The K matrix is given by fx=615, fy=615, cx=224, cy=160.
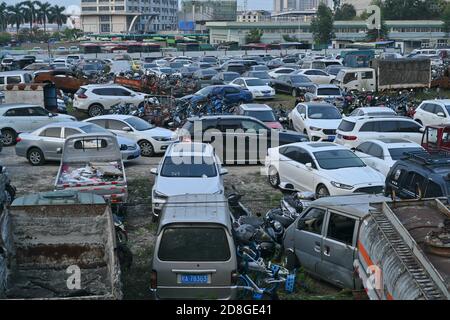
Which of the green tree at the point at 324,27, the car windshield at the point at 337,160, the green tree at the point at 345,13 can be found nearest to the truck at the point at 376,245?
the car windshield at the point at 337,160

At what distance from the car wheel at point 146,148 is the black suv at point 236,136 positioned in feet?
4.62

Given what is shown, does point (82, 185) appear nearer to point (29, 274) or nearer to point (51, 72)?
point (29, 274)

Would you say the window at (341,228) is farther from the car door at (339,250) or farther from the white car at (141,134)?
the white car at (141,134)

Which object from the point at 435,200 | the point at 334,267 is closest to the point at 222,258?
the point at 334,267

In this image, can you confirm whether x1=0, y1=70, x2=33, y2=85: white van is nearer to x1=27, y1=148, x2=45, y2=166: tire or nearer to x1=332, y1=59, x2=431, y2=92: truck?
x1=27, y1=148, x2=45, y2=166: tire

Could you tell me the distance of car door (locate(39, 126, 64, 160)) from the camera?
18203 mm

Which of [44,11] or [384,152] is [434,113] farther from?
[44,11]

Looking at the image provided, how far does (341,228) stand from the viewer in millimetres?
9047

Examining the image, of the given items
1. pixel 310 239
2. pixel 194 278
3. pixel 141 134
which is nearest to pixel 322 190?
pixel 310 239

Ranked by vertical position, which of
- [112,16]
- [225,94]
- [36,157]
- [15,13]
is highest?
[112,16]

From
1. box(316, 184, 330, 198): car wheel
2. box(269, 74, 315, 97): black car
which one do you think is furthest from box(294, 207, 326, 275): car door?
box(269, 74, 315, 97): black car

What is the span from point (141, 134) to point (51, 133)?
3023mm

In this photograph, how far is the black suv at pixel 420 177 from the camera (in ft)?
37.4

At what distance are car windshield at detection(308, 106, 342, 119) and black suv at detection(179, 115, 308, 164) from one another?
3.27 m
